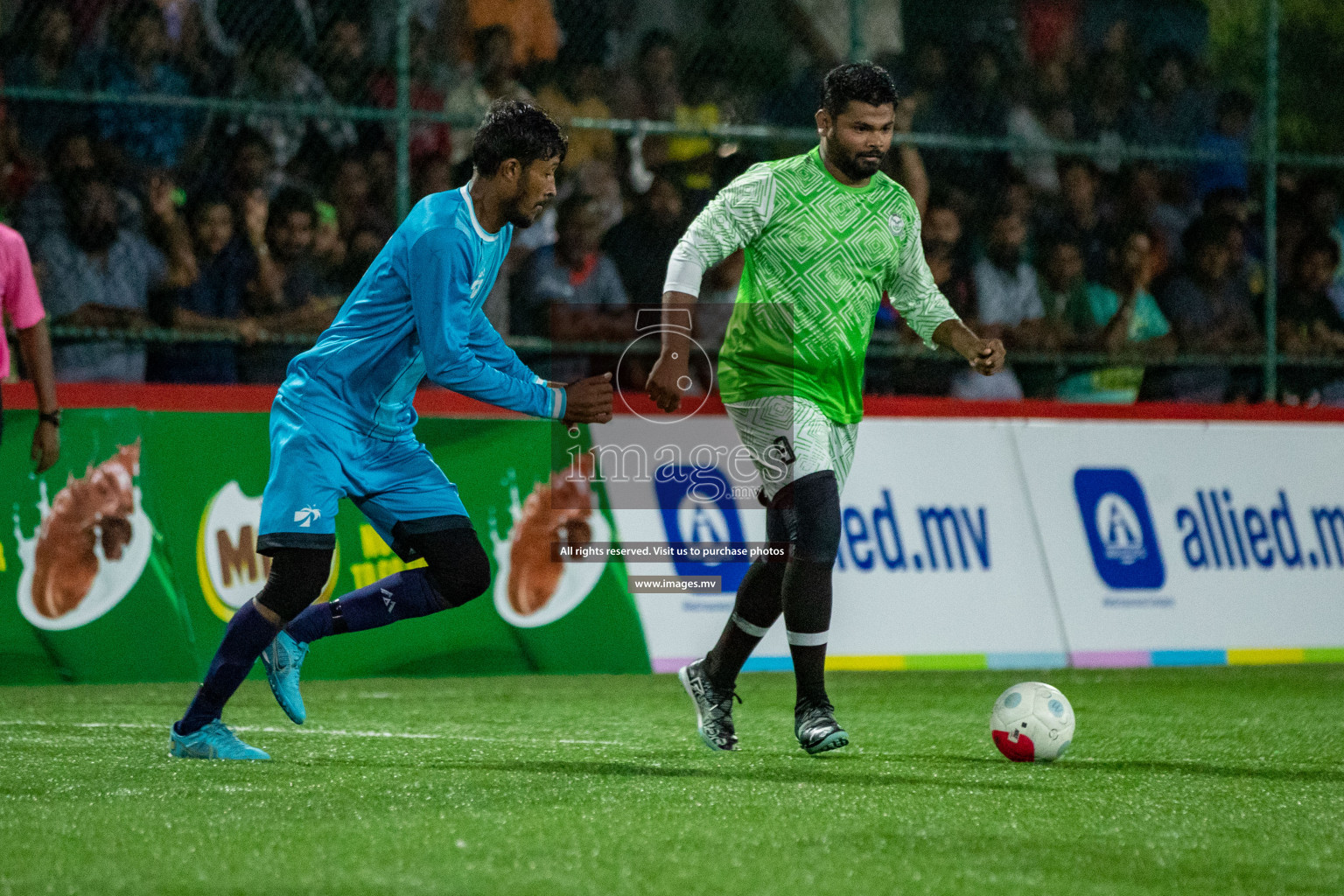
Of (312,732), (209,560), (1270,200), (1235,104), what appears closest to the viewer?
(312,732)

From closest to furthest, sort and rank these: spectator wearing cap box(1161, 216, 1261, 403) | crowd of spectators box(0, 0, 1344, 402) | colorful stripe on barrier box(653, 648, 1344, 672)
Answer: colorful stripe on barrier box(653, 648, 1344, 672), crowd of spectators box(0, 0, 1344, 402), spectator wearing cap box(1161, 216, 1261, 403)

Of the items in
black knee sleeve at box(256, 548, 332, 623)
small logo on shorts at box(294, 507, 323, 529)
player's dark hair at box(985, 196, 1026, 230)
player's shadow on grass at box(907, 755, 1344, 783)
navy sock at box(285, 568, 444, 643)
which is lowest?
player's shadow on grass at box(907, 755, 1344, 783)

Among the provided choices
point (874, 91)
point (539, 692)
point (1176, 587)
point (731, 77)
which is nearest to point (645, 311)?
point (731, 77)

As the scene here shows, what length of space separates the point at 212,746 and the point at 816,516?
2023 millimetres

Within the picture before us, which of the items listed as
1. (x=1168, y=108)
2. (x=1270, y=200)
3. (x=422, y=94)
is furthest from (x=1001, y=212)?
(x=422, y=94)

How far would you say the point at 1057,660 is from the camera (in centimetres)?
A: 929

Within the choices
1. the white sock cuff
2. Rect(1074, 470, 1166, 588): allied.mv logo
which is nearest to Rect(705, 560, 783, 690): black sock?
the white sock cuff

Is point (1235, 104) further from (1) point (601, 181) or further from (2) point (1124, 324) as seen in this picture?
(1) point (601, 181)

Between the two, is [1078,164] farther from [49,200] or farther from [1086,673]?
[49,200]

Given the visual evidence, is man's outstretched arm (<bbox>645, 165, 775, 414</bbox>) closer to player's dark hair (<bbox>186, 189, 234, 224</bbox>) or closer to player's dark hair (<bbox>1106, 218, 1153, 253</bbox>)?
player's dark hair (<bbox>186, 189, 234, 224</bbox>)

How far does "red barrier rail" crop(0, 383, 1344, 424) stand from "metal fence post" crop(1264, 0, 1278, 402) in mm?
728

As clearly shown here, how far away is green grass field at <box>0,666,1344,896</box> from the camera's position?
3.77m

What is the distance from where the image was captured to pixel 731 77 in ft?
35.5

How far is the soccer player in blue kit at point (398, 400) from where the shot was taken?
530 cm
